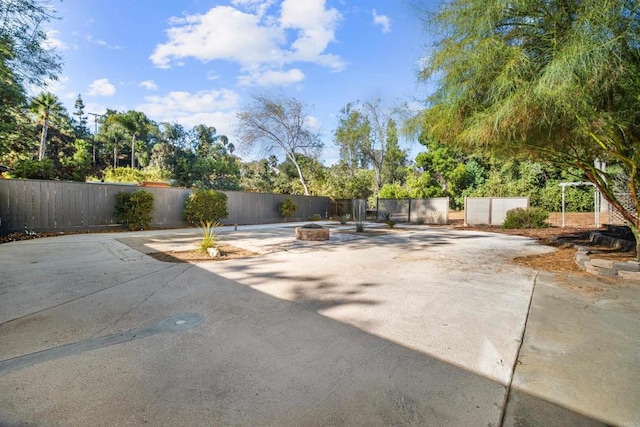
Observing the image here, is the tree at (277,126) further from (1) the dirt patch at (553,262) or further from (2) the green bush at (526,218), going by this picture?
(1) the dirt patch at (553,262)

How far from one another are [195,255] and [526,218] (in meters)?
12.2

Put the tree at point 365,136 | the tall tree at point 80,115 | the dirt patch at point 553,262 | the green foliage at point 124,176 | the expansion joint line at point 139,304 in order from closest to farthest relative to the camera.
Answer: the expansion joint line at point 139,304
the dirt patch at point 553,262
the green foliage at point 124,176
the tree at point 365,136
the tall tree at point 80,115

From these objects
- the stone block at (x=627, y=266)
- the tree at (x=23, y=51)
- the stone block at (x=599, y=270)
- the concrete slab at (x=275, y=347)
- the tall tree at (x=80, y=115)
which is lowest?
the concrete slab at (x=275, y=347)

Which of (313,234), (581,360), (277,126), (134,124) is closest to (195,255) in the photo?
(313,234)

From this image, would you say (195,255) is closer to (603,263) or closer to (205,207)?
(603,263)

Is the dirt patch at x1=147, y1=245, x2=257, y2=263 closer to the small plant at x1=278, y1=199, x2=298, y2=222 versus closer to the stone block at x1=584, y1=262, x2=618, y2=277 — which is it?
the stone block at x1=584, y1=262, x2=618, y2=277

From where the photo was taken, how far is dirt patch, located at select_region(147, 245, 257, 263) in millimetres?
4948

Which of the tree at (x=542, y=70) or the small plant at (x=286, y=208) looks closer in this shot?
the tree at (x=542, y=70)

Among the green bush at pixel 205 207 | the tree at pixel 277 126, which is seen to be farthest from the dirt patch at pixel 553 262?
the tree at pixel 277 126

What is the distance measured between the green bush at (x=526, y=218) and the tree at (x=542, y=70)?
768 centimetres

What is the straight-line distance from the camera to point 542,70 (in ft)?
11.5

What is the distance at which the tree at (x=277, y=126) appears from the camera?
18.2 meters

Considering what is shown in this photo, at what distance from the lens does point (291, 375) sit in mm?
1733

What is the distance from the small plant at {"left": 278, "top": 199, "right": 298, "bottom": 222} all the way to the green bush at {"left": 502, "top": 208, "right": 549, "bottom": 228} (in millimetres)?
10047
